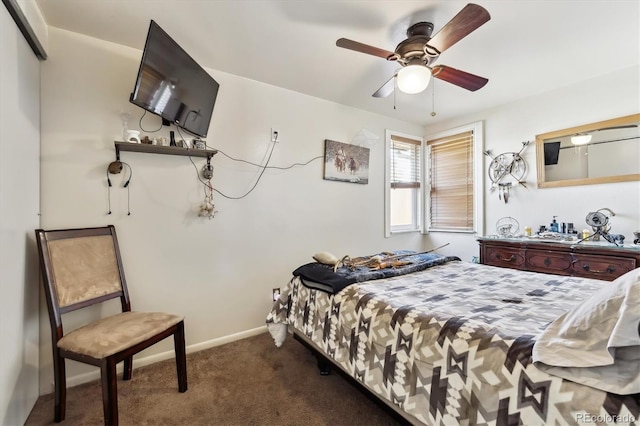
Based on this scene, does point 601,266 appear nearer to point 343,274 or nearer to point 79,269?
point 343,274

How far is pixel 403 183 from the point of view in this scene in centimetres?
392

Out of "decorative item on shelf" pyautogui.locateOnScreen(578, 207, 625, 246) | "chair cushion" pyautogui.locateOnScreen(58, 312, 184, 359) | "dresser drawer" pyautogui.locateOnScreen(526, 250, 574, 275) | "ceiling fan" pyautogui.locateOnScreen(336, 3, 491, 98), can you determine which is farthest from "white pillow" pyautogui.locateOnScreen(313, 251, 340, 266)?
"decorative item on shelf" pyautogui.locateOnScreen(578, 207, 625, 246)

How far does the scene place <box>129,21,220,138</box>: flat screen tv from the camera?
5.36 feet

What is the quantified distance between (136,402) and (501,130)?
436 centimetres

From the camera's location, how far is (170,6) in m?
1.70

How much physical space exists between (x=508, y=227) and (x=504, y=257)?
1.70 ft

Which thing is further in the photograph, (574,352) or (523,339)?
(523,339)

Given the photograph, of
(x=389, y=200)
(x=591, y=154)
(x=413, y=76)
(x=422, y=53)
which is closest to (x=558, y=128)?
(x=591, y=154)

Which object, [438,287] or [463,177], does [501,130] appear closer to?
[463,177]

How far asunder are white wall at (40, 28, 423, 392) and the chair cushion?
1.64 ft

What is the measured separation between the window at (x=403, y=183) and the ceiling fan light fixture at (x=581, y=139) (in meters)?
1.74

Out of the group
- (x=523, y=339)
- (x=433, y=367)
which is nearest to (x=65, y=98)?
(x=433, y=367)

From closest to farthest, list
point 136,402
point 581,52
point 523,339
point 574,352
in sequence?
point 574,352 → point 523,339 → point 136,402 → point 581,52

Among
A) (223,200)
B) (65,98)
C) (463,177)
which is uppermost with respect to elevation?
(65,98)
